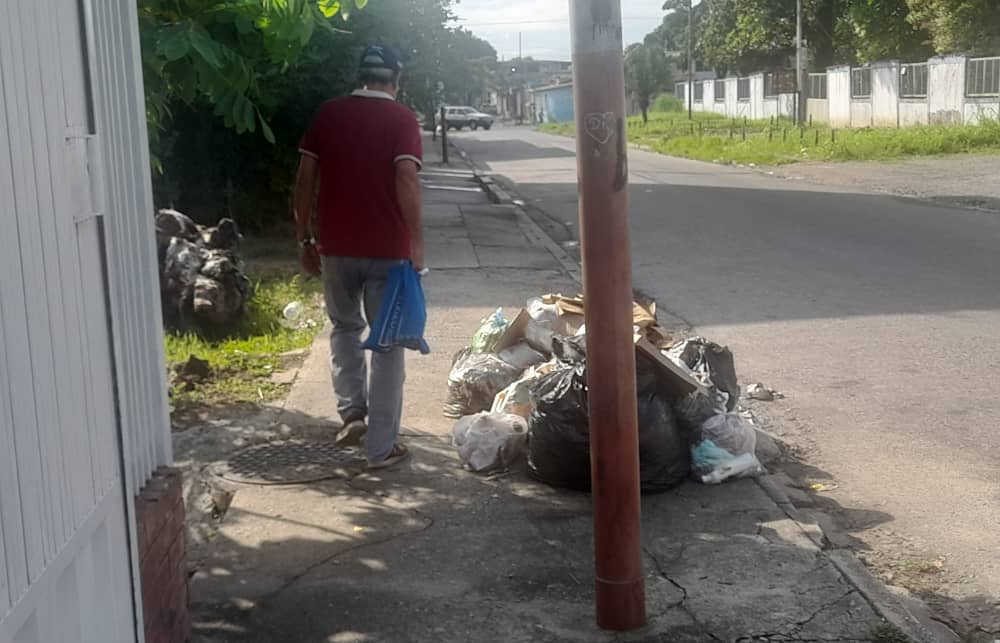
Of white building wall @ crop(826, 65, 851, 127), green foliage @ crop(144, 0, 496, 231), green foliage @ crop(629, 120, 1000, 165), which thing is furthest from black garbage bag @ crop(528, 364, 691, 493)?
white building wall @ crop(826, 65, 851, 127)

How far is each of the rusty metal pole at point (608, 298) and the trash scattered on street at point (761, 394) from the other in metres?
3.58

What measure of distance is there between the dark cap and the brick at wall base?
2.45 meters

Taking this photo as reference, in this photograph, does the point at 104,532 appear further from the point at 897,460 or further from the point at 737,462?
the point at 897,460

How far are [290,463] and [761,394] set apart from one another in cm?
301

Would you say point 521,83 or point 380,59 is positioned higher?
point 521,83

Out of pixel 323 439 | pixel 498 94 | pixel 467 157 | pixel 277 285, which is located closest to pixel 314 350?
pixel 323 439

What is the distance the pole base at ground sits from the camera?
13.0 ft

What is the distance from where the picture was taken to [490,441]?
5.76m

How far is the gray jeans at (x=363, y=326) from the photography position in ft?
18.7

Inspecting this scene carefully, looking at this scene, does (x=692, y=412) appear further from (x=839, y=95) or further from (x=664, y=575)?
(x=839, y=95)

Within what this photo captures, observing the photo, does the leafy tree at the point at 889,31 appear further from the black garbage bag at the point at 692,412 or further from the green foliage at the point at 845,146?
the black garbage bag at the point at 692,412

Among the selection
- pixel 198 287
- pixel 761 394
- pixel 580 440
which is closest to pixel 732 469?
pixel 580 440

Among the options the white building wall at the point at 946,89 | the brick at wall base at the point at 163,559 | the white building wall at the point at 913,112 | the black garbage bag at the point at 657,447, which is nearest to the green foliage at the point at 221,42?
the brick at wall base at the point at 163,559

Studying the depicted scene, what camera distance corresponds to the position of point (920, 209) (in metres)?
17.6
